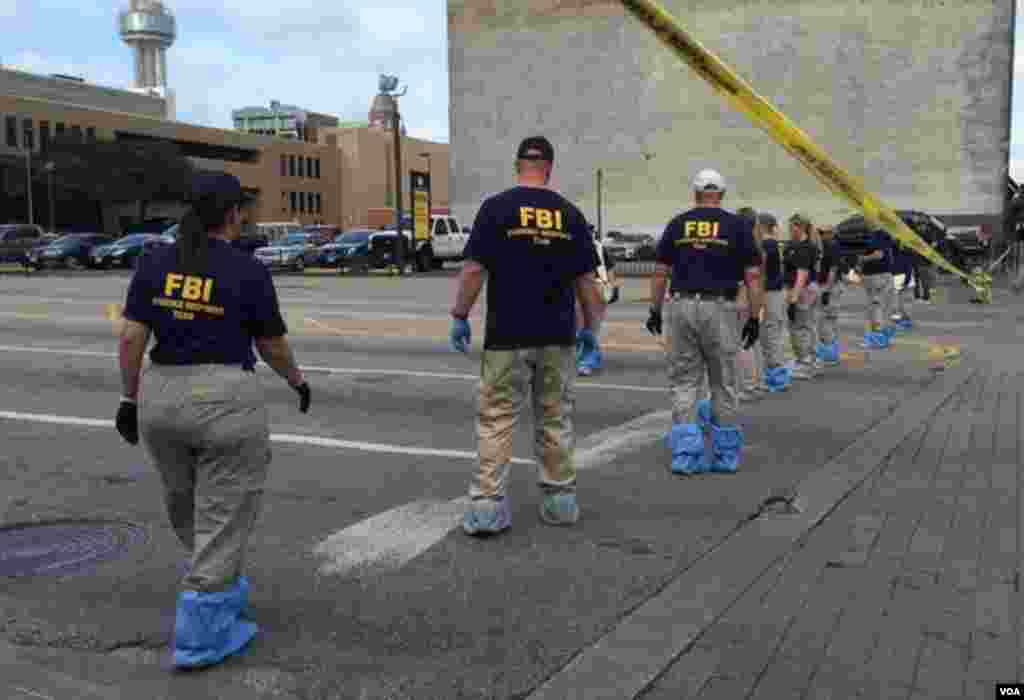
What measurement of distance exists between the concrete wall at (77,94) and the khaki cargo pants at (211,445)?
108 meters

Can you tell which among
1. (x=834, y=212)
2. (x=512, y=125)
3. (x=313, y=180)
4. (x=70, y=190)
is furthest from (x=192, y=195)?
(x=313, y=180)

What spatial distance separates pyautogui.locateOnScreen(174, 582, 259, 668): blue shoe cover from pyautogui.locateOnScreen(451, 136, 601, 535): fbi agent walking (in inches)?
70.8

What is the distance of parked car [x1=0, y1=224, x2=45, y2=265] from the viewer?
4419cm

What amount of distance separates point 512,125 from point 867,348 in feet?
165

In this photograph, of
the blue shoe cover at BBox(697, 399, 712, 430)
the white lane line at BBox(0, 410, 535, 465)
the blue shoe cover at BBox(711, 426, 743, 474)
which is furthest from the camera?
the white lane line at BBox(0, 410, 535, 465)

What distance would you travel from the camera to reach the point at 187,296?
3.73 metres

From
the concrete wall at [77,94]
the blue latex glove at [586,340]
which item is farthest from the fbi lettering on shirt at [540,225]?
the concrete wall at [77,94]

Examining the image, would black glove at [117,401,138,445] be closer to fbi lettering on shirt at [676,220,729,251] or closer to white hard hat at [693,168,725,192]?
fbi lettering on shirt at [676,220,729,251]

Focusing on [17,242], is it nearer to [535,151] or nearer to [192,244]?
[535,151]

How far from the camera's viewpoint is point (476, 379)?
36.2 ft

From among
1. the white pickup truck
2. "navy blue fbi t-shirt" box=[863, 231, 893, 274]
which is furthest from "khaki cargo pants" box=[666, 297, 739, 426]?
the white pickup truck

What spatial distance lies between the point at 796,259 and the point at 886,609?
745 cm

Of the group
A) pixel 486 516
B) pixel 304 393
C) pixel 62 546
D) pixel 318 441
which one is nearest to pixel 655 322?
pixel 486 516

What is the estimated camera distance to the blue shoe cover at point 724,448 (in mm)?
6887
